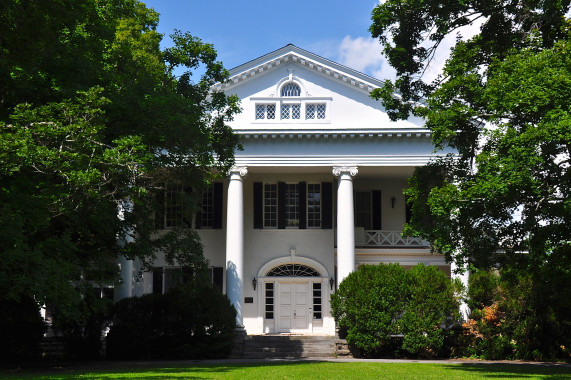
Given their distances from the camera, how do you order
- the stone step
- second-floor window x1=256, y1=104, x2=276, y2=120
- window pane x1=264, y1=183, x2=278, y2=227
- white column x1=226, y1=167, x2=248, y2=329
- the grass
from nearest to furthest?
the grass, the stone step, white column x1=226, y1=167, x2=248, y2=329, second-floor window x1=256, y1=104, x2=276, y2=120, window pane x1=264, y1=183, x2=278, y2=227

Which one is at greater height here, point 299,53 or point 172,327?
point 299,53

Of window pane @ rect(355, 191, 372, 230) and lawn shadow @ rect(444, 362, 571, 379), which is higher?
window pane @ rect(355, 191, 372, 230)

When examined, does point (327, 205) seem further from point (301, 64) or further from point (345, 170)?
point (301, 64)

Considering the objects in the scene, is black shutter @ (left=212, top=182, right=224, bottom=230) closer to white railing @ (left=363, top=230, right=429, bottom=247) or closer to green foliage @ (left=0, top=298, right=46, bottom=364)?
white railing @ (left=363, top=230, right=429, bottom=247)

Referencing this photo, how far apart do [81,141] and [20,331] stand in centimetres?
840

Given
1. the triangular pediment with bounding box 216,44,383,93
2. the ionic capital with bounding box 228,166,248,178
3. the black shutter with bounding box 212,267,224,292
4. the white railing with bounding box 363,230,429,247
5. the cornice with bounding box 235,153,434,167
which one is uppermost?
the triangular pediment with bounding box 216,44,383,93

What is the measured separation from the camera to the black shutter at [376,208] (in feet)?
106

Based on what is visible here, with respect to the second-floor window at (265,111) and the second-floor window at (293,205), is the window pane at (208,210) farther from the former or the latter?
the second-floor window at (265,111)

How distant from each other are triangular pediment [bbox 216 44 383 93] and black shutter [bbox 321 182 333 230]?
437cm

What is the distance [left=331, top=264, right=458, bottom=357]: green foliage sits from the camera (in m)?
25.3

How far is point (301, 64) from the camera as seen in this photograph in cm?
3062

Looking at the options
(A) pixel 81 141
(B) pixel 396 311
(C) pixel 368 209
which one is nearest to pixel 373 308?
(B) pixel 396 311

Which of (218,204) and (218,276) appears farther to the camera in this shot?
(218,204)

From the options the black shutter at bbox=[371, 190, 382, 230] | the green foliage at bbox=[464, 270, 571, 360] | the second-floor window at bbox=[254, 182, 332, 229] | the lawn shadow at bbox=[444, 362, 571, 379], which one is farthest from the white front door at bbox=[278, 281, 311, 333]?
the lawn shadow at bbox=[444, 362, 571, 379]
